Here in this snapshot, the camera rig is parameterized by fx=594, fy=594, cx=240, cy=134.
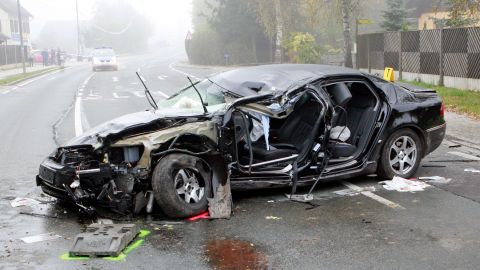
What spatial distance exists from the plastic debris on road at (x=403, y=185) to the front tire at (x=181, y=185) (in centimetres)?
241

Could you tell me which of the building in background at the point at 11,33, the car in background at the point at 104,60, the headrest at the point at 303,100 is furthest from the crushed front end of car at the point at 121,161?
the building in background at the point at 11,33

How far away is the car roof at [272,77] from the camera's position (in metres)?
6.91

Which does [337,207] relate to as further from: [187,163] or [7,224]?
[7,224]

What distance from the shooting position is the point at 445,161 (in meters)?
8.85

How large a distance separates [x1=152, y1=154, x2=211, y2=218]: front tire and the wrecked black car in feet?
0.03

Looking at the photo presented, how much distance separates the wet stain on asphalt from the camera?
471cm

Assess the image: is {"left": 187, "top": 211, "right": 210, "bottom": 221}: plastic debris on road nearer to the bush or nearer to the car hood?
the car hood

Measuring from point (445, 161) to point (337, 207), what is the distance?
3.21 meters

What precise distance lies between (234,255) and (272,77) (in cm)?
285

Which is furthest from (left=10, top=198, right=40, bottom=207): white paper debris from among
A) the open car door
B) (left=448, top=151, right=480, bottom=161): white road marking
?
(left=448, top=151, right=480, bottom=161): white road marking

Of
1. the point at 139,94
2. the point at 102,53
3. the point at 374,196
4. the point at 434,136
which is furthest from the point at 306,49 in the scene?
the point at 374,196

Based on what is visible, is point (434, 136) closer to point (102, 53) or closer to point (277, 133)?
point (277, 133)

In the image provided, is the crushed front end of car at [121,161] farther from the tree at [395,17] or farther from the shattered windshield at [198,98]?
the tree at [395,17]

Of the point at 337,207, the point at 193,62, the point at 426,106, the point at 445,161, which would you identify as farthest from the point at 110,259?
the point at 193,62
